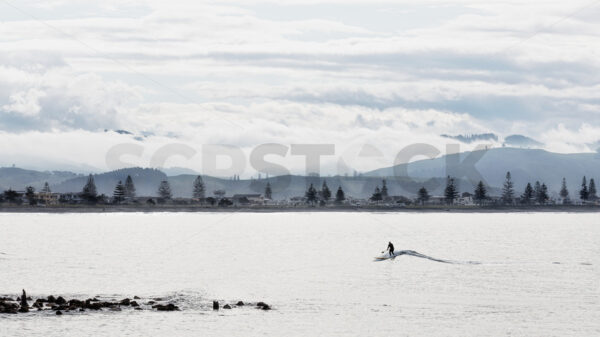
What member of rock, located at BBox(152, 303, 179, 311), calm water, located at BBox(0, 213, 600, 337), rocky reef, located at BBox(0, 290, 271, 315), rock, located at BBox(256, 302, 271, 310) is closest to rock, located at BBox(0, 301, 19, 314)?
rocky reef, located at BBox(0, 290, 271, 315)

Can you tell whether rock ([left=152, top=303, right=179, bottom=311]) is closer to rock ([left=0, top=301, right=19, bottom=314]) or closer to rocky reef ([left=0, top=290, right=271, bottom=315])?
rocky reef ([left=0, top=290, right=271, bottom=315])

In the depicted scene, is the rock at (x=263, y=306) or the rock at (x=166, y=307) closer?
the rock at (x=166, y=307)

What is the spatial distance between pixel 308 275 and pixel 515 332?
38575 mm

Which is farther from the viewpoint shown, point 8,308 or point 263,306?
point 263,306

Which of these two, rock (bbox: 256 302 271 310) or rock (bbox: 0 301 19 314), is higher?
rock (bbox: 0 301 19 314)

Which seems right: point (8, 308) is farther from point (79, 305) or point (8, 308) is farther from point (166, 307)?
point (166, 307)

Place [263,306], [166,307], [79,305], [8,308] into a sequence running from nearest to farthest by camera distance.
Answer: [8,308]
[79,305]
[166,307]
[263,306]

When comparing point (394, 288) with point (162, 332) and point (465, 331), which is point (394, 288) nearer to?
point (465, 331)

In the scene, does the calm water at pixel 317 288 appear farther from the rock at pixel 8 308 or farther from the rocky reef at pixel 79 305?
the rock at pixel 8 308

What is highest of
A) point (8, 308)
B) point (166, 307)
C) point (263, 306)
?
point (8, 308)

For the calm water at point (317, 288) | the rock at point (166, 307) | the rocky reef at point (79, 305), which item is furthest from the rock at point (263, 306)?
the rock at point (166, 307)

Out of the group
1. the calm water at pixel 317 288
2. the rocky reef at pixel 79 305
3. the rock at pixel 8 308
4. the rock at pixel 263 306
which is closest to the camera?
the calm water at pixel 317 288

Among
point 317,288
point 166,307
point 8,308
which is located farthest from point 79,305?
point 317,288

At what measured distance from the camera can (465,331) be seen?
5838 centimetres
